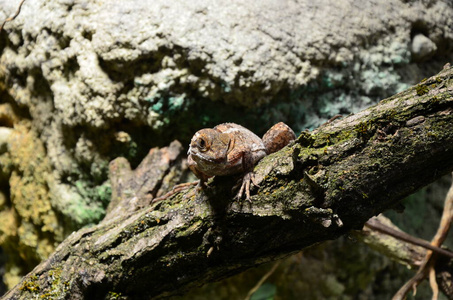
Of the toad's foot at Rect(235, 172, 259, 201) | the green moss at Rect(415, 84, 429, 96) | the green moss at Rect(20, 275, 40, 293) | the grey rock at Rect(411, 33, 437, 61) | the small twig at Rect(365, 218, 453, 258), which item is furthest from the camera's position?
the grey rock at Rect(411, 33, 437, 61)

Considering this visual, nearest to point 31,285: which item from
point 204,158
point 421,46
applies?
point 204,158

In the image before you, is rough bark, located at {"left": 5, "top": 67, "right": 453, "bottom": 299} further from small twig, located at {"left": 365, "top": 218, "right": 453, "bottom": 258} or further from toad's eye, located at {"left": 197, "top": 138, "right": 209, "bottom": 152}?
small twig, located at {"left": 365, "top": 218, "right": 453, "bottom": 258}

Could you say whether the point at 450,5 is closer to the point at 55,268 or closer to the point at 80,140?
the point at 80,140

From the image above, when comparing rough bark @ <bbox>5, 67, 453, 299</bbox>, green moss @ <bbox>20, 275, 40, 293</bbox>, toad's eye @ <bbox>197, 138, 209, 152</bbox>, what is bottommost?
green moss @ <bbox>20, 275, 40, 293</bbox>

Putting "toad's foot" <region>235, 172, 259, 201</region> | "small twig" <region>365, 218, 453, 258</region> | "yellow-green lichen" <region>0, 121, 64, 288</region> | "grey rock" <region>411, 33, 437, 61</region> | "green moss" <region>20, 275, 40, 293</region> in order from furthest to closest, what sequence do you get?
"yellow-green lichen" <region>0, 121, 64, 288</region> < "grey rock" <region>411, 33, 437, 61</region> < "small twig" <region>365, 218, 453, 258</region> < "green moss" <region>20, 275, 40, 293</region> < "toad's foot" <region>235, 172, 259, 201</region>

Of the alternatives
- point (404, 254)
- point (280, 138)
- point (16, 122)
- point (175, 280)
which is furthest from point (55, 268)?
point (404, 254)

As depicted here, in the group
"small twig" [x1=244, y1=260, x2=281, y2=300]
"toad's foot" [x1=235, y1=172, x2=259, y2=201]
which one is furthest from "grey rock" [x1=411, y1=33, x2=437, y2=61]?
"toad's foot" [x1=235, y1=172, x2=259, y2=201]

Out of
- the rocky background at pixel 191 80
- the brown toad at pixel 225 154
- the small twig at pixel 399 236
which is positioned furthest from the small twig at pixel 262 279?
the brown toad at pixel 225 154
